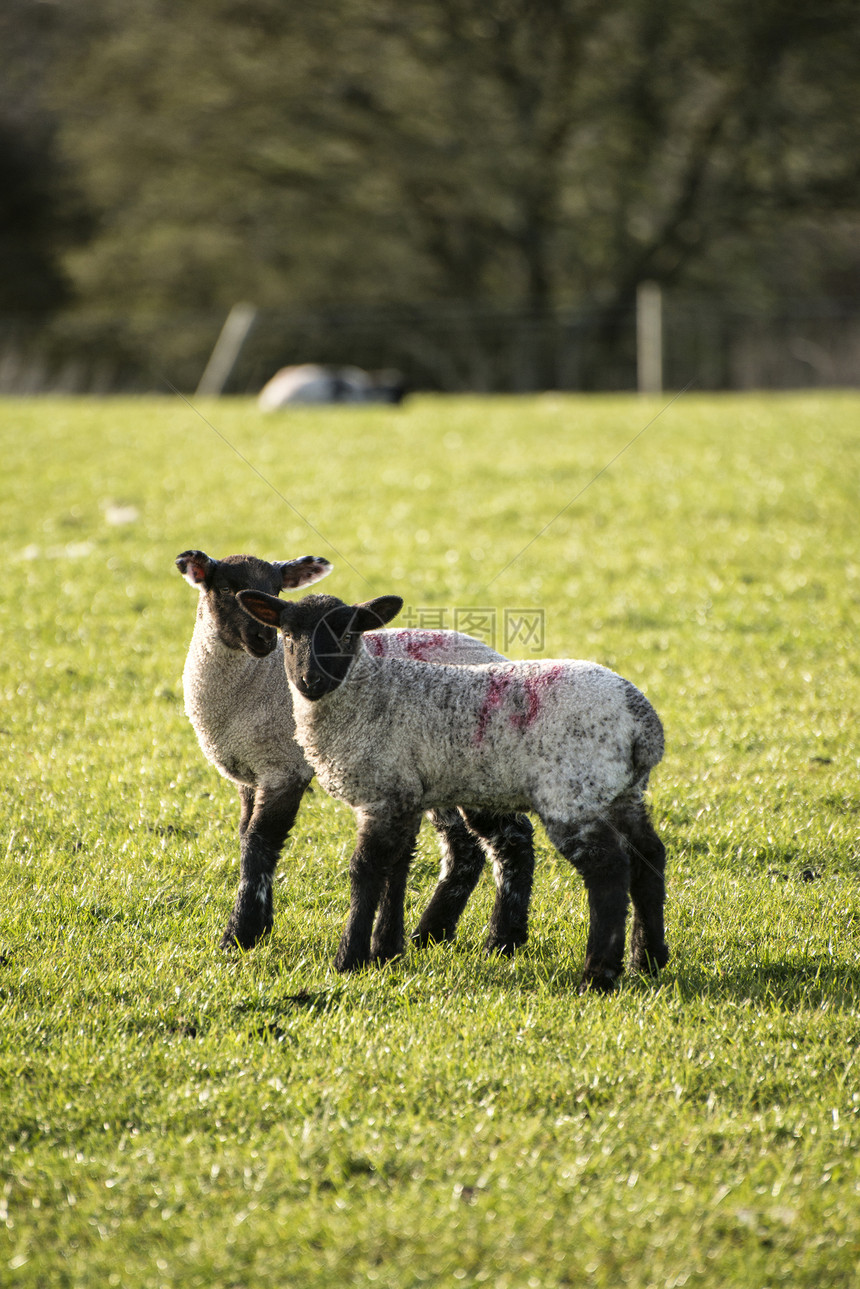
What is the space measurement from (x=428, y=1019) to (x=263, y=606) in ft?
5.77

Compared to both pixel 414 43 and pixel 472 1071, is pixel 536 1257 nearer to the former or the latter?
pixel 472 1071

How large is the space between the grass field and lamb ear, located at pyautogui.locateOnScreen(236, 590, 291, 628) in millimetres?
1426

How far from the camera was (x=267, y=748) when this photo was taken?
5281mm

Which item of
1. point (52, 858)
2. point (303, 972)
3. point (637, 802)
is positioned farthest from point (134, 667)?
point (637, 802)

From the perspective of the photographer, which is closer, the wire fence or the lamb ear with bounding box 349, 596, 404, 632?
the lamb ear with bounding box 349, 596, 404, 632

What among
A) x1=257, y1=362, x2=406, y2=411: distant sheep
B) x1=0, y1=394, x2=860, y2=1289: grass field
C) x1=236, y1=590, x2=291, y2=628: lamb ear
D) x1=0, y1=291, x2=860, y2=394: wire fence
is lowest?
x1=0, y1=394, x2=860, y2=1289: grass field

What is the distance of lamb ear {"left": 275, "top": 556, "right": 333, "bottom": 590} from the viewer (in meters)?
5.44

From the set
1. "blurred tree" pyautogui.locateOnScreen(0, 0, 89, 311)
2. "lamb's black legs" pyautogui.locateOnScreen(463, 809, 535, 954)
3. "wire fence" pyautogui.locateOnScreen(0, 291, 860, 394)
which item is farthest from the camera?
"blurred tree" pyautogui.locateOnScreen(0, 0, 89, 311)

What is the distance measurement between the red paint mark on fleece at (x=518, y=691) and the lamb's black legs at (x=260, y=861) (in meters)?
1.06

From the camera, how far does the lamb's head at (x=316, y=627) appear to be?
4.72 m

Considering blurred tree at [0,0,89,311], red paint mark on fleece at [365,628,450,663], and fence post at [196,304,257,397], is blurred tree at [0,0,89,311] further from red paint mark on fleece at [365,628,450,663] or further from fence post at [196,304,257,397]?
red paint mark on fleece at [365,628,450,663]

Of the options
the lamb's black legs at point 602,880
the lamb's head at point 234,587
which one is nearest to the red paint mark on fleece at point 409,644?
the lamb's head at point 234,587

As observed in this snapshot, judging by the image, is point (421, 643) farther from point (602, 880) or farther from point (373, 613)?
point (602, 880)

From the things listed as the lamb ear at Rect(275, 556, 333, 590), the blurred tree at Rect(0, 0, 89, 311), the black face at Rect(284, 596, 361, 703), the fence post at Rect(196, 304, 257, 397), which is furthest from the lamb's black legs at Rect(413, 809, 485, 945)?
the blurred tree at Rect(0, 0, 89, 311)
